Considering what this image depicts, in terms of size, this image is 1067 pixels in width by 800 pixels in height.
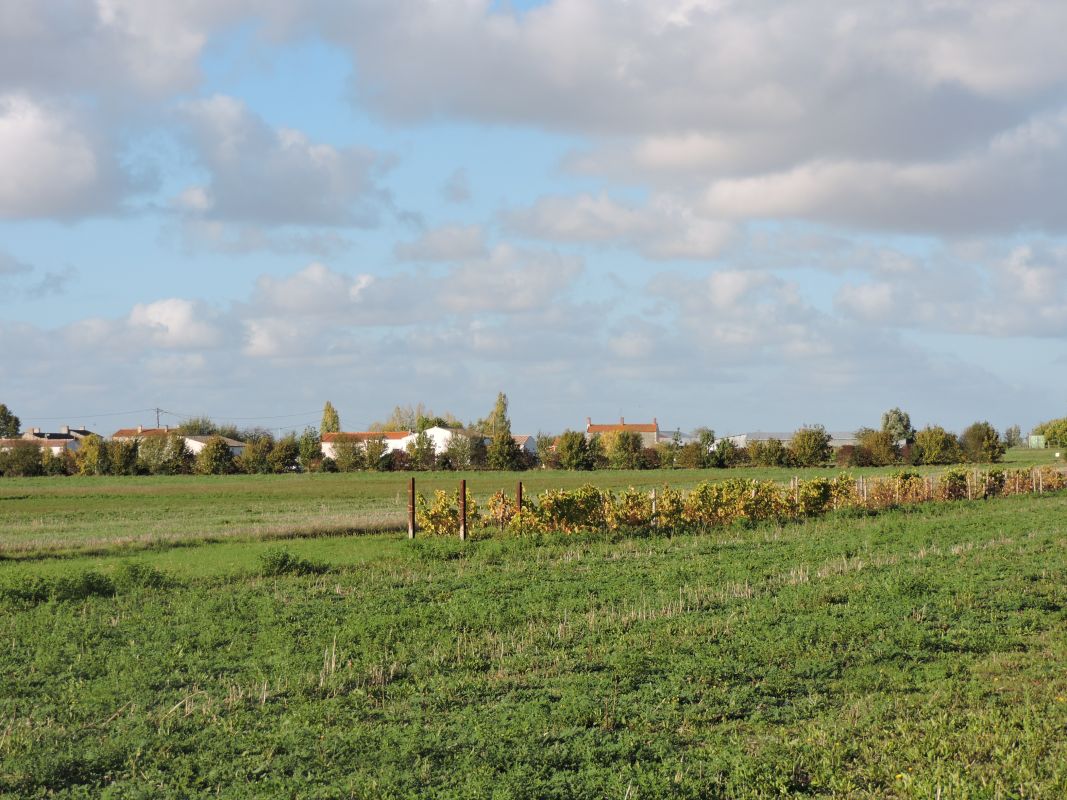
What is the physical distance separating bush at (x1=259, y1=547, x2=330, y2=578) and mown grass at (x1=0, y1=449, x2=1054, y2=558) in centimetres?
942

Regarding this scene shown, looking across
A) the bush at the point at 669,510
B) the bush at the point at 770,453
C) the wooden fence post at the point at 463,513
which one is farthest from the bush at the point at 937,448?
the wooden fence post at the point at 463,513

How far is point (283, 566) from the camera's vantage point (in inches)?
864

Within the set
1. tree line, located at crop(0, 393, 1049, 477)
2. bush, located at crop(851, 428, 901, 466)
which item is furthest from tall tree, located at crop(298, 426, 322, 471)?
bush, located at crop(851, 428, 901, 466)

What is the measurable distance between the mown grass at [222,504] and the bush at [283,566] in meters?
9.42

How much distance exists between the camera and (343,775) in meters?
8.62

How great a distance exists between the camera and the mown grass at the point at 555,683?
853cm

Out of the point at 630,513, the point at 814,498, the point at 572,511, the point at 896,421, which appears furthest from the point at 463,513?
the point at 896,421

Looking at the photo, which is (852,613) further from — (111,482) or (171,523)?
(111,482)

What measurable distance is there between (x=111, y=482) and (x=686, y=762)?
7873cm

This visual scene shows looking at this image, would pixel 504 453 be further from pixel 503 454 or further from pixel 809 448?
pixel 809 448

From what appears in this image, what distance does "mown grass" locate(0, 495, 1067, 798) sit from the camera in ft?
28.0

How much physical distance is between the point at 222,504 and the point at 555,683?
4357 cm

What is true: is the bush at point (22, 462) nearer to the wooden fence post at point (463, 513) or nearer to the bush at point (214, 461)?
the bush at point (214, 461)

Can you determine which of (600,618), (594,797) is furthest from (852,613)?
(594,797)
